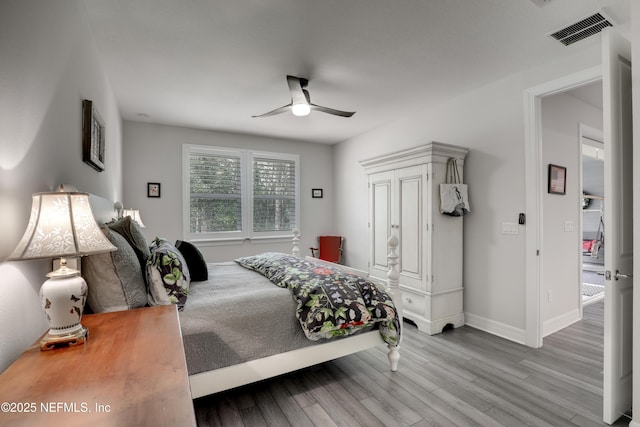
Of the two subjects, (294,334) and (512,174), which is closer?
(294,334)

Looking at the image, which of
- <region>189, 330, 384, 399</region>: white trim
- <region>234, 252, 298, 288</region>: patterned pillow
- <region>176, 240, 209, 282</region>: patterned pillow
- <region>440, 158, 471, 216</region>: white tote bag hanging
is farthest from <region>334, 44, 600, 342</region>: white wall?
<region>176, 240, 209, 282</region>: patterned pillow

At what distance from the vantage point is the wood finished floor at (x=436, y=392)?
5.98ft

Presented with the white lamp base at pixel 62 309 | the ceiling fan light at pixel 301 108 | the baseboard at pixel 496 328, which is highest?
the ceiling fan light at pixel 301 108

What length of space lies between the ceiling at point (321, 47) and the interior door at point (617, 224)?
60 centimetres

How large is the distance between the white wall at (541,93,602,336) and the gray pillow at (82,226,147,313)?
3.48 metres

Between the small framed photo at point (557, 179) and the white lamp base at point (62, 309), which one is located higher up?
the small framed photo at point (557, 179)

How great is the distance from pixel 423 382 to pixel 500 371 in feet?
2.19

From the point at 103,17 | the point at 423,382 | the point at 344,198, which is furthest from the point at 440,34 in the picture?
the point at 344,198

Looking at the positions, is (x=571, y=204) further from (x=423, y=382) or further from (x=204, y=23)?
(x=204, y=23)

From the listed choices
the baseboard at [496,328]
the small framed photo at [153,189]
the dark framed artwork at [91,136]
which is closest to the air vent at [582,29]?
the baseboard at [496,328]

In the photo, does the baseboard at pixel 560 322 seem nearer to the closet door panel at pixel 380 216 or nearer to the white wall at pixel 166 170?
the closet door panel at pixel 380 216

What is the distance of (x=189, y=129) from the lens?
15.1 feet

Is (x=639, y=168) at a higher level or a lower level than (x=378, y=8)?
lower

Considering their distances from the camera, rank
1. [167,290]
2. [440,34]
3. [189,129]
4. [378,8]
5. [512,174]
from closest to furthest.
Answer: [167,290]
[378,8]
[440,34]
[512,174]
[189,129]
